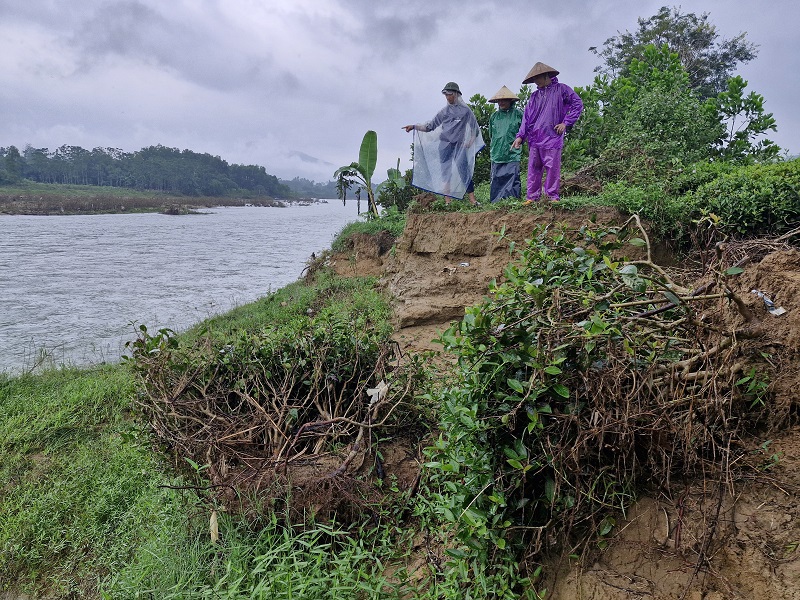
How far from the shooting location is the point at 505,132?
7887 millimetres

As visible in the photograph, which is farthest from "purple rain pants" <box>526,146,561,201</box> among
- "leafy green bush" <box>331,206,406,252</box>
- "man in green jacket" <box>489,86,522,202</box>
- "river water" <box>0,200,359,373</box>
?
"river water" <box>0,200,359,373</box>

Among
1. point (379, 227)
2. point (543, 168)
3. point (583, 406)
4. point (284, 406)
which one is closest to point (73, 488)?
point (284, 406)

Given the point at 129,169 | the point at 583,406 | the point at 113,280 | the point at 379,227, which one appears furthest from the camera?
the point at 129,169

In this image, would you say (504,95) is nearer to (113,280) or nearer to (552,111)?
(552,111)

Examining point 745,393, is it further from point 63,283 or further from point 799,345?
point 63,283

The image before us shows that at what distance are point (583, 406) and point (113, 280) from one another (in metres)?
18.4

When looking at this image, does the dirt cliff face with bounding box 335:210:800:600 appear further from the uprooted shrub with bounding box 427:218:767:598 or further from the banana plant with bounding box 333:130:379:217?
the banana plant with bounding box 333:130:379:217

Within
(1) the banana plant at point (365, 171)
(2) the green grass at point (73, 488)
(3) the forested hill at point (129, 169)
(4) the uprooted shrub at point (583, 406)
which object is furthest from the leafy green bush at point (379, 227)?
(3) the forested hill at point (129, 169)

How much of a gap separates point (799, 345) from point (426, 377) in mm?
2090

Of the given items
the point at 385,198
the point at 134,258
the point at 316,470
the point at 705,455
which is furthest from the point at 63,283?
the point at 705,455

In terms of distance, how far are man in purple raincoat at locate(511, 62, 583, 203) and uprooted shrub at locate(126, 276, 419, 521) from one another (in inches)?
163

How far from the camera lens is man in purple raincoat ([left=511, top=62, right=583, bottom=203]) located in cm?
667

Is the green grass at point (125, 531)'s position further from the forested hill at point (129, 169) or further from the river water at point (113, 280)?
the forested hill at point (129, 169)

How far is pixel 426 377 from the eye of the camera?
345 centimetres
